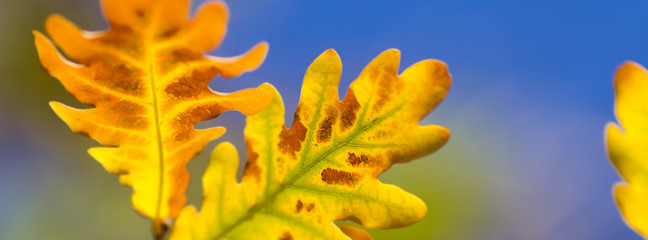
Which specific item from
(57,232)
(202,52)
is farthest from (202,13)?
(57,232)

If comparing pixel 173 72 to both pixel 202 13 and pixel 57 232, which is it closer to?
pixel 202 13

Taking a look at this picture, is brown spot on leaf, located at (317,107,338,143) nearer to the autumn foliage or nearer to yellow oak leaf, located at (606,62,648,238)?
the autumn foliage

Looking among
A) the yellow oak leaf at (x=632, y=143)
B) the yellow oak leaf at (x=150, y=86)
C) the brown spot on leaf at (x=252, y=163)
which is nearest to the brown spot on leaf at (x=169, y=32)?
the yellow oak leaf at (x=150, y=86)

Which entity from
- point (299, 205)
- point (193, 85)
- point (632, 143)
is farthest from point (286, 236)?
point (632, 143)

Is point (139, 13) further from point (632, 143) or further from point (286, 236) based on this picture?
point (632, 143)

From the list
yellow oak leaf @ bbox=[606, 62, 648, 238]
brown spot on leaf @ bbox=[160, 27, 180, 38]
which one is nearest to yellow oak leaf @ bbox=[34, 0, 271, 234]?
brown spot on leaf @ bbox=[160, 27, 180, 38]

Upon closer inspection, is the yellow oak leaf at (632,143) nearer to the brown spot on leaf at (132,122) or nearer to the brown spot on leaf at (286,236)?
the brown spot on leaf at (286,236)
